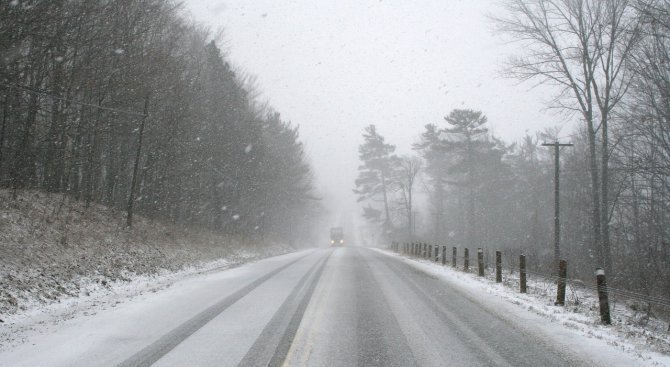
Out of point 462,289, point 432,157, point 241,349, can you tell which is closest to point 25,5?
point 241,349

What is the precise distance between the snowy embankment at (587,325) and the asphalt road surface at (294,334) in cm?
40

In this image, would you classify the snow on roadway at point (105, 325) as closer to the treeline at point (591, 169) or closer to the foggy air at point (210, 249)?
the foggy air at point (210, 249)

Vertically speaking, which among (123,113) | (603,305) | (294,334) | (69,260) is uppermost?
(123,113)

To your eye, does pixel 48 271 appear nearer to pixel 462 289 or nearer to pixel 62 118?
pixel 62 118

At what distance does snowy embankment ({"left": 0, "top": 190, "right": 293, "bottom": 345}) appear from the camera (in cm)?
782

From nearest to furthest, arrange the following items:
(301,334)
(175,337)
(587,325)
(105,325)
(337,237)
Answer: (175,337), (301,334), (105,325), (587,325), (337,237)

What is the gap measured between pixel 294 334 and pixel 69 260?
7.55 metres

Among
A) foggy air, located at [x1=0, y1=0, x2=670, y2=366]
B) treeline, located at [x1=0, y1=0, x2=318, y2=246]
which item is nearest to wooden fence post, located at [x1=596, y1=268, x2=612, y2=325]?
foggy air, located at [x1=0, y1=0, x2=670, y2=366]

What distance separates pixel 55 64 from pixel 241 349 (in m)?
14.9

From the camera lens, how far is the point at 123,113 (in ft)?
60.0

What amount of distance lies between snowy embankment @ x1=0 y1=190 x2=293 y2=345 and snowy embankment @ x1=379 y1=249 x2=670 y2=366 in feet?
26.3

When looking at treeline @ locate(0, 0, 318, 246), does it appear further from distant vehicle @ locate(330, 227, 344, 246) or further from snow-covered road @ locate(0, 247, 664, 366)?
distant vehicle @ locate(330, 227, 344, 246)

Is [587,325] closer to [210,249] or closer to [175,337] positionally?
[175,337]

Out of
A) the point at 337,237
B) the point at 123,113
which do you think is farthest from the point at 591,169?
the point at 337,237
